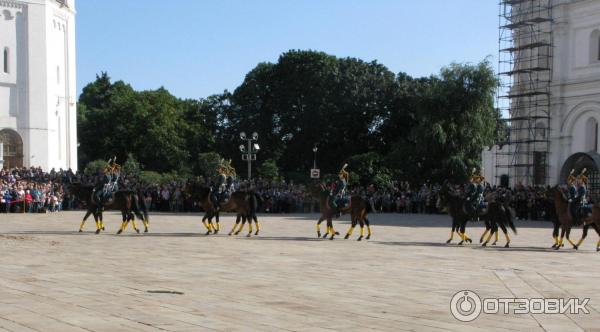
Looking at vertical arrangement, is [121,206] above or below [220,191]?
below

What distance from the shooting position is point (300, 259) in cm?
1725

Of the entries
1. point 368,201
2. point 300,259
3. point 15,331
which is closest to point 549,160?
point 368,201

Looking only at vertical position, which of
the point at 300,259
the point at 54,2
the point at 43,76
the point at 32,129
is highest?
the point at 54,2

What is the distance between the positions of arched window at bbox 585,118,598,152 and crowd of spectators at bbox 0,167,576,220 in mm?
8093

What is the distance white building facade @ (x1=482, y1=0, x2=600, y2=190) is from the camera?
4741 cm

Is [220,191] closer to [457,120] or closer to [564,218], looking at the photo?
[564,218]

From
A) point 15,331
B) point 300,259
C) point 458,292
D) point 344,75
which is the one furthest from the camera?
point 344,75

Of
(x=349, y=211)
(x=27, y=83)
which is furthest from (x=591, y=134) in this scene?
(x=27, y=83)

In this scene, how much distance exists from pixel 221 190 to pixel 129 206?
2.97 m

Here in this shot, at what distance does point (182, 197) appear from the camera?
141 feet

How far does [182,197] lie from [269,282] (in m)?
30.5

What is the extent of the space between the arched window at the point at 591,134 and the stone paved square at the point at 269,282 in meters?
26.1

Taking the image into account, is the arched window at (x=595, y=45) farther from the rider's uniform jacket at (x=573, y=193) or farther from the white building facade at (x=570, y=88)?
the rider's uniform jacket at (x=573, y=193)

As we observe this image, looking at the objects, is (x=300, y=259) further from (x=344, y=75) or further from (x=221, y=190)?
(x=344, y=75)
